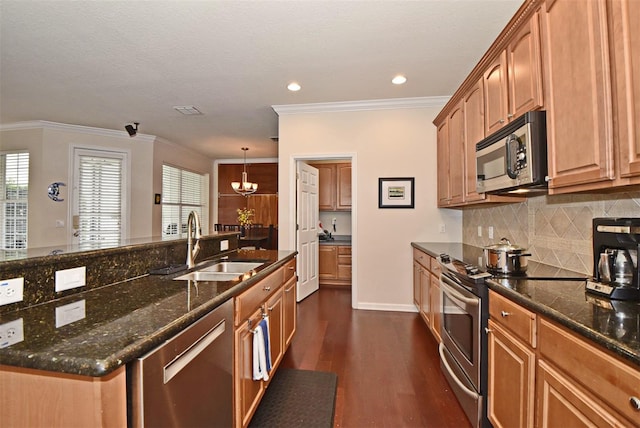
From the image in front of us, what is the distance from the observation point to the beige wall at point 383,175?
151 inches

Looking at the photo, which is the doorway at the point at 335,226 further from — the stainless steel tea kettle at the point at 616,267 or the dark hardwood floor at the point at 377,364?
the stainless steel tea kettle at the point at 616,267

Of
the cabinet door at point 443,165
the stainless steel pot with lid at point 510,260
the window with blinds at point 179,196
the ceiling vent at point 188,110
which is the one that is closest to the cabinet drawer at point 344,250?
the cabinet door at point 443,165

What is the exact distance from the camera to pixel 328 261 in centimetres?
534

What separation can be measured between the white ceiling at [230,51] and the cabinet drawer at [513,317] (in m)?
2.01

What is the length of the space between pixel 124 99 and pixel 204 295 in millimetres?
3807

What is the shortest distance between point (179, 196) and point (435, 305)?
581 cm

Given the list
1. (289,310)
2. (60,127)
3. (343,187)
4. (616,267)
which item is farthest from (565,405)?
(60,127)

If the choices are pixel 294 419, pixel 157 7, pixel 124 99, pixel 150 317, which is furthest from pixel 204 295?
pixel 124 99

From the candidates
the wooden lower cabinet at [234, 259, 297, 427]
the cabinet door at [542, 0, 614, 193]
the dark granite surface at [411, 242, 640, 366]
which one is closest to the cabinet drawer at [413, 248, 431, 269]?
the dark granite surface at [411, 242, 640, 366]

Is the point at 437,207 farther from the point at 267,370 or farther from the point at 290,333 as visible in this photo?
the point at 267,370

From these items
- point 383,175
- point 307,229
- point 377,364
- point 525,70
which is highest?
point 525,70

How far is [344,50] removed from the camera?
268 cm

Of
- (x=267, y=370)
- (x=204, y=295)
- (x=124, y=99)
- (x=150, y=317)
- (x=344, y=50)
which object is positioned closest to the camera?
(x=150, y=317)

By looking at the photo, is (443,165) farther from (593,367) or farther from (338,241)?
(593,367)
